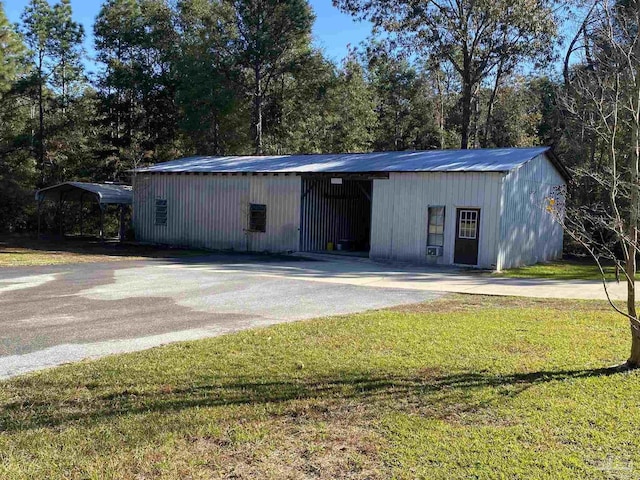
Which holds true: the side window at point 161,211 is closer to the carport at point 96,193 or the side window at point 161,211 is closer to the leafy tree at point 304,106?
the carport at point 96,193

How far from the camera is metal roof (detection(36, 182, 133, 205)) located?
2442 centimetres

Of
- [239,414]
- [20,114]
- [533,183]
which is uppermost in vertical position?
[20,114]

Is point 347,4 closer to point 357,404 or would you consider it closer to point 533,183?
point 533,183

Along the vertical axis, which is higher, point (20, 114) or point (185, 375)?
point (20, 114)

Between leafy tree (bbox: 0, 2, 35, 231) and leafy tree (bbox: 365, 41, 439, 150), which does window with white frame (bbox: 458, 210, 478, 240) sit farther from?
leafy tree (bbox: 365, 41, 439, 150)

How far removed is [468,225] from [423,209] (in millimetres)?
1495

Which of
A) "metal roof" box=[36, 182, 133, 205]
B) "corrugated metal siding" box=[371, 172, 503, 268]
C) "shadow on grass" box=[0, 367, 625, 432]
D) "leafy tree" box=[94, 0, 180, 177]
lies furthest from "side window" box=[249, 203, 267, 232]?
"shadow on grass" box=[0, 367, 625, 432]

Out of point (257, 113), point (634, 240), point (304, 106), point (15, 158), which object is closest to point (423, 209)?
point (634, 240)

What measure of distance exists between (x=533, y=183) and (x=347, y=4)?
55.9 feet

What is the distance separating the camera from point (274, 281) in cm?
1351

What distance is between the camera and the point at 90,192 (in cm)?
2511

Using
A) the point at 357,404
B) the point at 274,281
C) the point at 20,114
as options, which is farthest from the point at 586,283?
the point at 20,114

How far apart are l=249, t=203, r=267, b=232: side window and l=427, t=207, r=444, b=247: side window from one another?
6.71m

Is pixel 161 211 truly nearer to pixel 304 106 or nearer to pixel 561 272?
pixel 304 106
